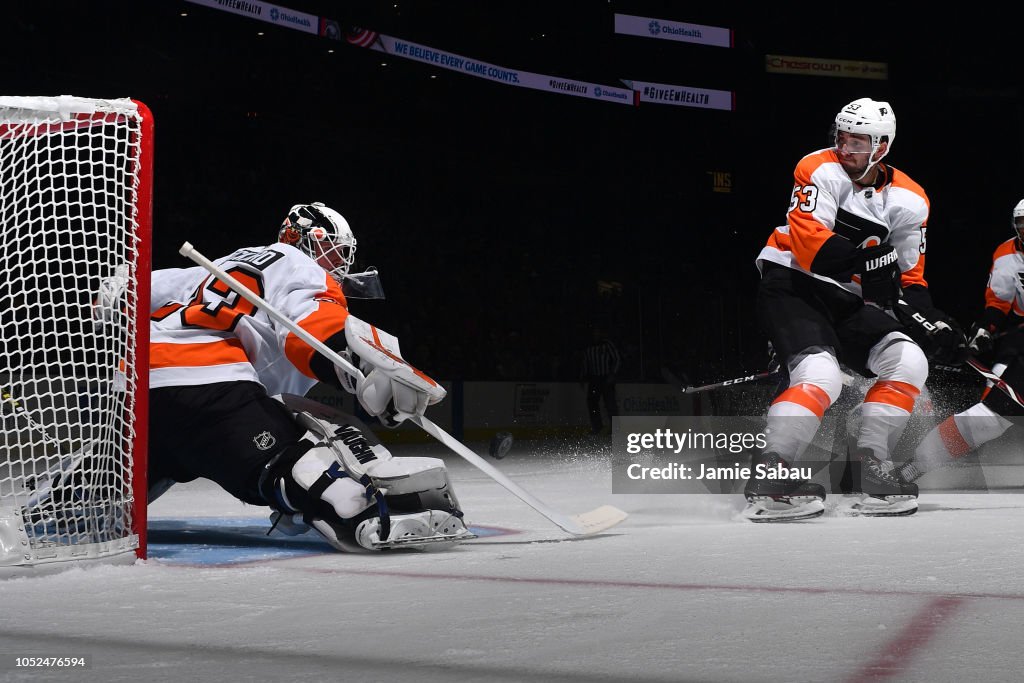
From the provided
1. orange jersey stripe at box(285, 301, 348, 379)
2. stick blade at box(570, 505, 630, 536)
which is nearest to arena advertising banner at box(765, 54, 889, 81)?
stick blade at box(570, 505, 630, 536)

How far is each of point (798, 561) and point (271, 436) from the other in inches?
51.1

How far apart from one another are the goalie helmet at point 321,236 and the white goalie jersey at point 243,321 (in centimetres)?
16

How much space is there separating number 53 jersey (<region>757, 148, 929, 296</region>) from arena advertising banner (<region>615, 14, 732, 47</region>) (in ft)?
46.2

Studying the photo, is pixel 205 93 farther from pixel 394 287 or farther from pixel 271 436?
pixel 271 436

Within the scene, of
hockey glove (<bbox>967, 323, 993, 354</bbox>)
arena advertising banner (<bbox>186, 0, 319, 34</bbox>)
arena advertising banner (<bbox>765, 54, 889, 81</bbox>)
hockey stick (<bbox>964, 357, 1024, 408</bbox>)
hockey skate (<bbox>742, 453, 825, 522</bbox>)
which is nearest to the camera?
hockey skate (<bbox>742, 453, 825, 522</bbox>)

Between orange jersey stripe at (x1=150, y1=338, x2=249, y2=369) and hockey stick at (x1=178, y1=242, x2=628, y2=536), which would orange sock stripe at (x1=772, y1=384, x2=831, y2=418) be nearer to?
hockey stick at (x1=178, y1=242, x2=628, y2=536)

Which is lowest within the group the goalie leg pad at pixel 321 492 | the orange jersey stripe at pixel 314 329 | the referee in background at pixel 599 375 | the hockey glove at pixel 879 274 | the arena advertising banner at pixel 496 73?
the referee in background at pixel 599 375

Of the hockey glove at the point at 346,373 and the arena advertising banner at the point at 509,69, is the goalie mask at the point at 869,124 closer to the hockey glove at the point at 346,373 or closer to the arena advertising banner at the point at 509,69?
the hockey glove at the point at 346,373

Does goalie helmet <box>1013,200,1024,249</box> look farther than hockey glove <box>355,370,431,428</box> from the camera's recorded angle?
Yes

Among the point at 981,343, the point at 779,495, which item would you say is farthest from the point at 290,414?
the point at 981,343

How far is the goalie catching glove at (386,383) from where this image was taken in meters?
2.73

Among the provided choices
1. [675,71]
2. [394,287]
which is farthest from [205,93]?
[675,71]

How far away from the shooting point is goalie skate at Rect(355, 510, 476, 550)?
2.75m

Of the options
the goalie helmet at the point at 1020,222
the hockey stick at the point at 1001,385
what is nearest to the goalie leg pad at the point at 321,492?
the hockey stick at the point at 1001,385
